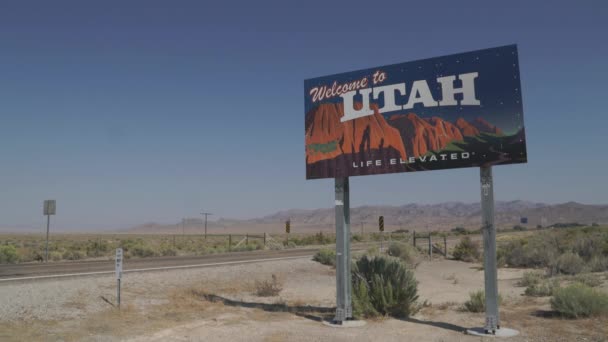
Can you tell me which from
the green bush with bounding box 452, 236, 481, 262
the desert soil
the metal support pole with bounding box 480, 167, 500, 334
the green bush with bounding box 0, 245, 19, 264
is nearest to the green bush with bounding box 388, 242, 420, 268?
the green bush with bounding box 452, 236, 481, 262

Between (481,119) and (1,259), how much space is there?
1132 inches

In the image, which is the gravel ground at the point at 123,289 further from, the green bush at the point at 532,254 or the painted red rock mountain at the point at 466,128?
the green bush at the point at 532,254

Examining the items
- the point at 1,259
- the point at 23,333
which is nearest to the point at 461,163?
the point at 23,333

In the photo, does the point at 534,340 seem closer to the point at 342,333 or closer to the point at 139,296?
the point at 342,333

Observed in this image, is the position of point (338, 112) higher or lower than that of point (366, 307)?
higher

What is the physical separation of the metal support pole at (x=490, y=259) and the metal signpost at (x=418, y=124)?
19 mm

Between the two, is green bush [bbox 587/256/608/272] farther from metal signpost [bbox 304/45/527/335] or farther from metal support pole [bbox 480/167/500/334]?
metal signpost [bbox 304/45/527/335]

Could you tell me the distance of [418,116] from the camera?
36.8 feet

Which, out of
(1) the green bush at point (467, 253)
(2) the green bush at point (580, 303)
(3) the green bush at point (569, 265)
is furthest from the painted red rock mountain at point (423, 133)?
(1) the green bush at point (467, 253)

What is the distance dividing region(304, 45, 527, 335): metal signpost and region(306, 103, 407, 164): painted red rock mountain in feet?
0.07

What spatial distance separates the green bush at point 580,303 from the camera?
11031 mm

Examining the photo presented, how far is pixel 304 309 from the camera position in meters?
13.9

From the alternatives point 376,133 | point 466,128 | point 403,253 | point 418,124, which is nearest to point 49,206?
point 403,253

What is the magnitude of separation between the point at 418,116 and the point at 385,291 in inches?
160
